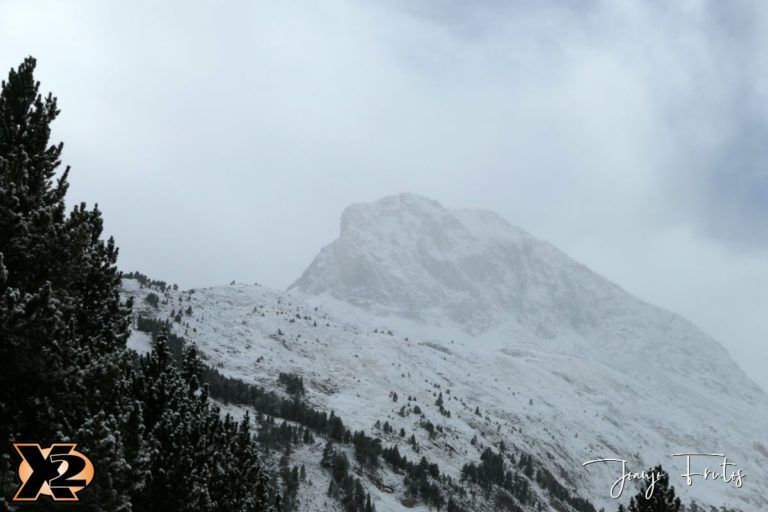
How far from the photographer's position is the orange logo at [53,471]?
1394 cm

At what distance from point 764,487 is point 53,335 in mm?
223987

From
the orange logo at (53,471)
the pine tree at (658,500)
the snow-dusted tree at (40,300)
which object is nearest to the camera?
the orange logo at (53,471)

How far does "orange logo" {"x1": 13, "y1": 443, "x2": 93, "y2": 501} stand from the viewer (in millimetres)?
13938

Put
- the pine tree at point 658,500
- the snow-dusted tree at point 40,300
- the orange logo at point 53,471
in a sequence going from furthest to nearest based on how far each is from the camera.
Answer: the pine tree at point 658,500 → the snow-dusted tree at point 40,300 → the orange logo at point 53,471

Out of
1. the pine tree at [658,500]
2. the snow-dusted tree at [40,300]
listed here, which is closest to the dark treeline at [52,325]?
the snow-dusted tree at [40,300]

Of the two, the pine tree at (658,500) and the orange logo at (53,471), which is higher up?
the pine tree at (658,500)

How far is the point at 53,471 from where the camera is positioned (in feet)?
48.0

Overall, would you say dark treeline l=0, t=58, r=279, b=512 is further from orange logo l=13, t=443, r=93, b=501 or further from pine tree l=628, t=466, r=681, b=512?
pine tree l=628, t=466, r=681, b=512

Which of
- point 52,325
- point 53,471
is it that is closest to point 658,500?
point 53,471

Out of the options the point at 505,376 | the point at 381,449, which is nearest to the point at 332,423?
the point at 381,449

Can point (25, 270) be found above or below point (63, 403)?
above

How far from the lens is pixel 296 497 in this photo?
257ft

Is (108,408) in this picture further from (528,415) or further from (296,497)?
(528,415)

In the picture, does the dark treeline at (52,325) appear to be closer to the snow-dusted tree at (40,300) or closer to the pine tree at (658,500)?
the snow-dusted tree at (40,300)
